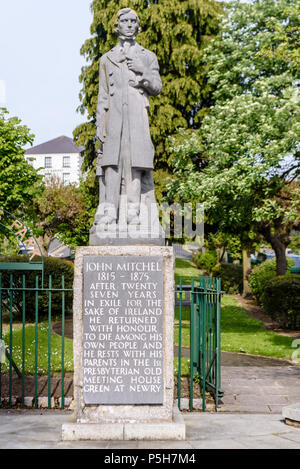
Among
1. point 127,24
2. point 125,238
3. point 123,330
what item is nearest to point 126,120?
point 127,24

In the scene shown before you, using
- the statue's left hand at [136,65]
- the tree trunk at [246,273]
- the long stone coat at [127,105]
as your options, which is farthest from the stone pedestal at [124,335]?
the tree trunk at [246,273]

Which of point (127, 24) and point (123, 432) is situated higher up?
point (127, 24)

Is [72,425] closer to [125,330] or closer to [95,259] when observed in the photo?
[125,330]

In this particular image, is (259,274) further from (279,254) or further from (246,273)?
(279,254)

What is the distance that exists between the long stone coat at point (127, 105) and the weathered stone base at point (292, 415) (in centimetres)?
322

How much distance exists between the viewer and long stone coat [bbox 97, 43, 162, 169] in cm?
609

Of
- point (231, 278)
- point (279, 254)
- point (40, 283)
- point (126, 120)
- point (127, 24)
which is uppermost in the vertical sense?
point (127, 24)

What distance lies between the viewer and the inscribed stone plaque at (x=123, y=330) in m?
5.63

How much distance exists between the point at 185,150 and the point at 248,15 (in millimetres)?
4491

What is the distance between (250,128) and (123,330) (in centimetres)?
1000

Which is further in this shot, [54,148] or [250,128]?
[54,148]

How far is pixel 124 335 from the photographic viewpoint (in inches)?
223

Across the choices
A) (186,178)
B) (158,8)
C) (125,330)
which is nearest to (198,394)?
(125,330)

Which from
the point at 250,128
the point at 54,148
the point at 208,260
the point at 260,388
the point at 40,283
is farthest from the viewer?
the point at 54,148
